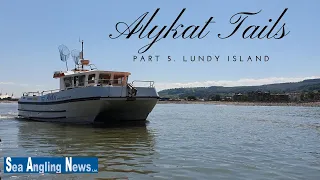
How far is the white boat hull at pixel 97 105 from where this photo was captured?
2138cm

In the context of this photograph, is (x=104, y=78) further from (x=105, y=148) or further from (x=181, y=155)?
(x=181, y=155)

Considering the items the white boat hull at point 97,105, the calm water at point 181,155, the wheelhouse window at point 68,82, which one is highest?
the wheelhouse window at point 68,82

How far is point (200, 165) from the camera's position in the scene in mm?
9859

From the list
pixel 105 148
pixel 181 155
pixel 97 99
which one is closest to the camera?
pixel 181 155

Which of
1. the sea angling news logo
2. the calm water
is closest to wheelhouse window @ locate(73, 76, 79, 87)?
the calm water

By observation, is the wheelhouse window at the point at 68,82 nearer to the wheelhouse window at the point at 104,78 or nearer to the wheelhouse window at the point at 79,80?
the wheelhouse window at the point at 79,80

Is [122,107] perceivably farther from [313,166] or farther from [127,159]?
[313,166]

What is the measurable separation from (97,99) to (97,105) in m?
0.60

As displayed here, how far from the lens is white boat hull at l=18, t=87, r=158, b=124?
842 inches

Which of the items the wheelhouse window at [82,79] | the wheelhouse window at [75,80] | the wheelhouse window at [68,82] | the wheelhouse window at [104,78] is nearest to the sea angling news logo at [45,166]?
the wheelhouse window at [104,78]

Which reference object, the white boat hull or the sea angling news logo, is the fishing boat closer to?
the white boat hull

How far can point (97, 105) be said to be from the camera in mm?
21656

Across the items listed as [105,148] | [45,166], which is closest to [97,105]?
[105,148]

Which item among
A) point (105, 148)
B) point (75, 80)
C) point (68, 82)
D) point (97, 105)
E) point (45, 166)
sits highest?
point (75, 80)
